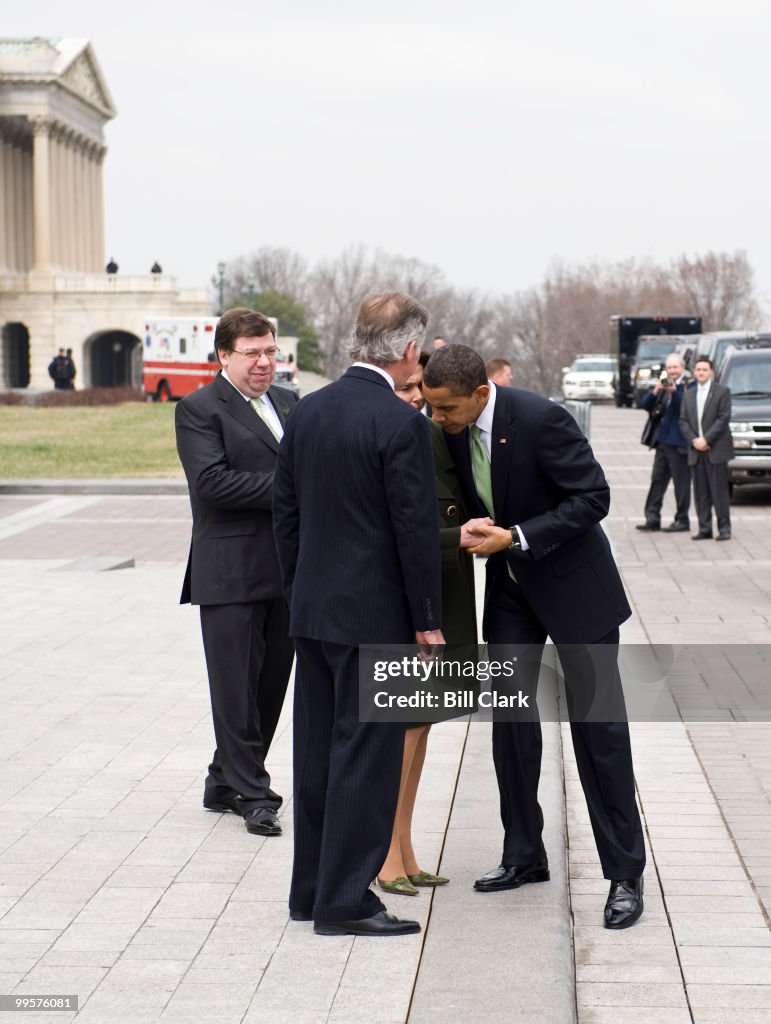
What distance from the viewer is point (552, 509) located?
5.18 metres

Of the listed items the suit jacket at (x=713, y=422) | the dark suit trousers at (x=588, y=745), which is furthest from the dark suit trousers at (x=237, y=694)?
the suit jacket at (x=713, y=422)

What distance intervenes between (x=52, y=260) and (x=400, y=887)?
93.5m

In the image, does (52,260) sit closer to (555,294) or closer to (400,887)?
(555,294)

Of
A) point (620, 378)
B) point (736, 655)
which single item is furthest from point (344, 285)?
point (736, 655)

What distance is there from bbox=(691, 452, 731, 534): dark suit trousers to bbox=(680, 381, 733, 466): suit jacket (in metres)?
0.07

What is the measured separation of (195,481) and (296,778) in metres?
1.51

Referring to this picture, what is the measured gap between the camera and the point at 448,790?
6684 millimetres

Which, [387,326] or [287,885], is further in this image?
[287,885]

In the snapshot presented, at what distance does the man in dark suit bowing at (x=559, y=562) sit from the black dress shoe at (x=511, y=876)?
0.35m

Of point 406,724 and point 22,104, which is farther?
point 22,104

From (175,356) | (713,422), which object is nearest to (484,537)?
(713,422)

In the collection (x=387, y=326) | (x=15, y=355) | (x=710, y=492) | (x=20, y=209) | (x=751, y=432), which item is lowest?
(x=15, y=355)

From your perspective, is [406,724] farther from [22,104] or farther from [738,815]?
[22,104]

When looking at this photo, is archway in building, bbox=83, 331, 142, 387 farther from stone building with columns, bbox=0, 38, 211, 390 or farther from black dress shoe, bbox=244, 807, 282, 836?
black dress shoe, bbox=244, 807, 282, 836
